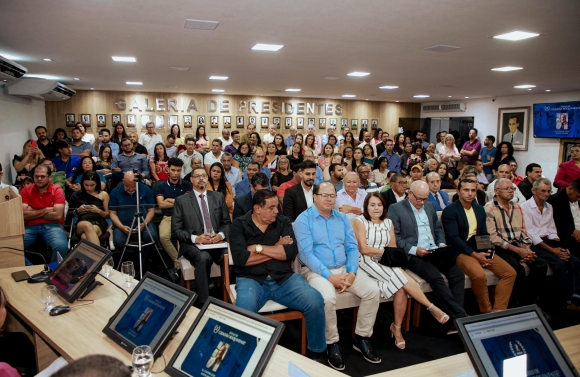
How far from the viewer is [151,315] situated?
198cm

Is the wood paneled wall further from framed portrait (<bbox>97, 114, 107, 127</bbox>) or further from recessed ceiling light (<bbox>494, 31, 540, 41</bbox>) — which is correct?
recessed ceiling light (<bbox>494, 31, 540, 41</bbox>)

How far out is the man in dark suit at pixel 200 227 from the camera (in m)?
3.93

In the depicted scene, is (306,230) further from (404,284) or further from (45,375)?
(45,375)

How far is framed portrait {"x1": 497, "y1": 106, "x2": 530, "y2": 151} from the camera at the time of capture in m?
12.3

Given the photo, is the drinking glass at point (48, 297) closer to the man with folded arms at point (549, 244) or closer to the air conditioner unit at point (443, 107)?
the man with folded arms at point (549, 244)

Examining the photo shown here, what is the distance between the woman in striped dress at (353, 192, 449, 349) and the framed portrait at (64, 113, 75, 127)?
1094cm

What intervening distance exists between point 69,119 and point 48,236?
346 inches

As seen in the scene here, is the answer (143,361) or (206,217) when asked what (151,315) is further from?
(206,217)

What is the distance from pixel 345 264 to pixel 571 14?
3.03 metres

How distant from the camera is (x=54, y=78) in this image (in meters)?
8.97

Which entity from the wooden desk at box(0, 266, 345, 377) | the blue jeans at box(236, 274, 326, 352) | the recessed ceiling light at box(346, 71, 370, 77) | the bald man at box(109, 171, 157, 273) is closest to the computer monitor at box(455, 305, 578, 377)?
the wooden desk at box(0, 266, 345, 377)

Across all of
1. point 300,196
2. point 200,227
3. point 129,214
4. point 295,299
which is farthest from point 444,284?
point 129,214

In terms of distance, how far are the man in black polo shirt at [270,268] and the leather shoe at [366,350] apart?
0.36 meters

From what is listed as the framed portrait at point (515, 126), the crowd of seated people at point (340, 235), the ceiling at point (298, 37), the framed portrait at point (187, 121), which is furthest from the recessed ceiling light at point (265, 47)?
the framed portrait at point (515, 126)
